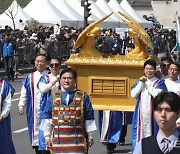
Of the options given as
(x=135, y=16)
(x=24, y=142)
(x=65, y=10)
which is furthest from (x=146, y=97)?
(x=135, y=16)

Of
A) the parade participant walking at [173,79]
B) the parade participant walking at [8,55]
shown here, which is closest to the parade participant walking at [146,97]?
the parade participant walking at [173,79]

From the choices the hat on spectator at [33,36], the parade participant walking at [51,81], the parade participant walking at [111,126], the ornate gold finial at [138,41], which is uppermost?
the hat on spectator at [33,36]

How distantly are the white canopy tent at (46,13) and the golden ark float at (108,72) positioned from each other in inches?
1118

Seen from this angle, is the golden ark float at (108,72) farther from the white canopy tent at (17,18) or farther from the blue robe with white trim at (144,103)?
the white canopy tent at (17,18)

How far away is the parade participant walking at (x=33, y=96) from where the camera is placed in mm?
9984

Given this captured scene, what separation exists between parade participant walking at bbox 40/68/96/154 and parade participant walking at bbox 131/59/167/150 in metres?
1.75

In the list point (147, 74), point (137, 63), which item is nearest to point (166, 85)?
point (147, 74)

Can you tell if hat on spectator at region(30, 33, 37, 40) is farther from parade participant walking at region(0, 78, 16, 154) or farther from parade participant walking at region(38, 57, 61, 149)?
parade participant walking at region(0, 78, 16, 154)

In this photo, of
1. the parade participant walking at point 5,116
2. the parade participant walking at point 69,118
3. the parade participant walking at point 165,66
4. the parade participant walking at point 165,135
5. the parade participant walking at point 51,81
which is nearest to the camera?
the parade participant walking at point 165,135

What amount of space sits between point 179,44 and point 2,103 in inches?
860

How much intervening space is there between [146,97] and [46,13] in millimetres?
30785

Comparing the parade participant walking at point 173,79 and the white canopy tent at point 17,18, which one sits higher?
the white canopy tent at point 17,18

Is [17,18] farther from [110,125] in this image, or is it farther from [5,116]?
[5,116]

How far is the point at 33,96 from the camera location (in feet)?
33.3
